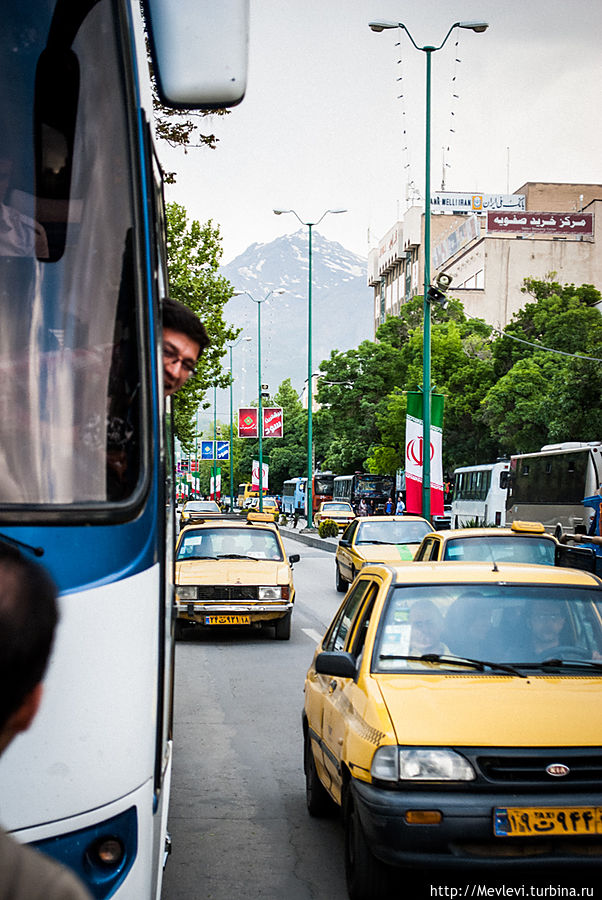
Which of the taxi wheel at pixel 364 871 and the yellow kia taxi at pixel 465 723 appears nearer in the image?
the yellow kia taxi at pixel 465 723

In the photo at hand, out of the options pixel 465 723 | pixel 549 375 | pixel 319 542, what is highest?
pixel 549 375

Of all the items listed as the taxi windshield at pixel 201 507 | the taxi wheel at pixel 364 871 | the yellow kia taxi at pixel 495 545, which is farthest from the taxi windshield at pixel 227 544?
the taxi windshield at pixel 201 507

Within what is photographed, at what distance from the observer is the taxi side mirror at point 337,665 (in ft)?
18.4

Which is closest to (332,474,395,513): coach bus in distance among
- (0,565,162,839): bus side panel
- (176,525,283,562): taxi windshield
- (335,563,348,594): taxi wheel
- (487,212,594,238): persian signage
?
(487,212,594,238): persian signage

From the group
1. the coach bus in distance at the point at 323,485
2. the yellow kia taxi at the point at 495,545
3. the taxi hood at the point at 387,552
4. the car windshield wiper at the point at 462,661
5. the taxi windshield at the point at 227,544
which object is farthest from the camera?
the coach bus in distance at the point at 323,485

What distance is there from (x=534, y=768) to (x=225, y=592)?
33.8 feet

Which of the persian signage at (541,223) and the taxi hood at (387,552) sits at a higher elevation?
the persian signage at (541,223)

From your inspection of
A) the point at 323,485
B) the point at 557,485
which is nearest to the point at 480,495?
the point at 557,485

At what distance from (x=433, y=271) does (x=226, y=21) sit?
99.4m

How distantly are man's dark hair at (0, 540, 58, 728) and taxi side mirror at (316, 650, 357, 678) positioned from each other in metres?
3.96

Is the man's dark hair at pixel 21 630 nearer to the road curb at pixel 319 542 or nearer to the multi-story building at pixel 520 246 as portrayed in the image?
the road curb at pixel 319 542

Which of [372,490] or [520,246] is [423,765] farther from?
[520,246]

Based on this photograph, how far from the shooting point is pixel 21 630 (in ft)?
5.53

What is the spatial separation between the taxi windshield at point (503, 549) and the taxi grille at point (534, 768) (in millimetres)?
7429
